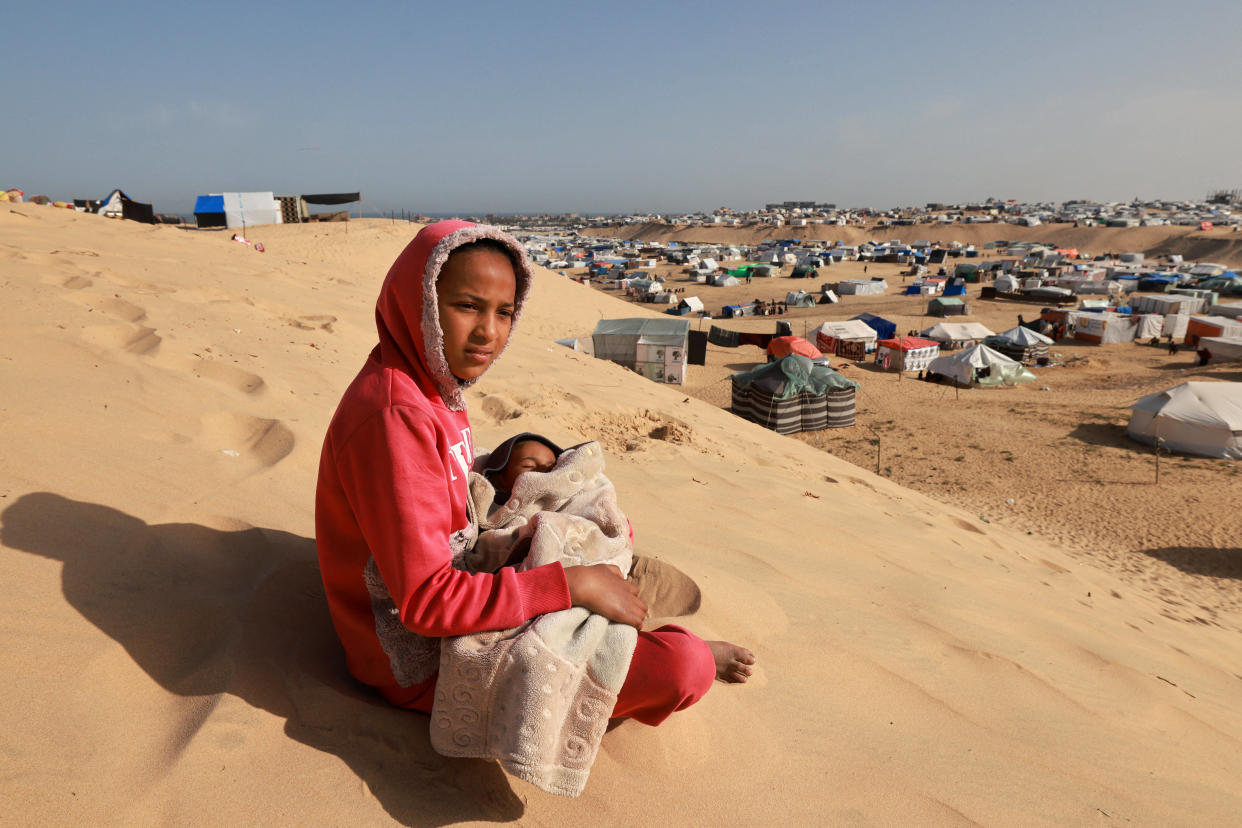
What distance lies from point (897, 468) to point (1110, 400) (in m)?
11.3

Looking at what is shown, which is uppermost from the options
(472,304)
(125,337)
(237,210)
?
(237,210)

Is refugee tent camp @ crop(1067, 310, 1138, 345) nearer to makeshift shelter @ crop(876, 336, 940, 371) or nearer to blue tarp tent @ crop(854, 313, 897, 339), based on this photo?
blue tarp tent @ crop(854, 313, 897, 339)

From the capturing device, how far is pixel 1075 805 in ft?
6.20

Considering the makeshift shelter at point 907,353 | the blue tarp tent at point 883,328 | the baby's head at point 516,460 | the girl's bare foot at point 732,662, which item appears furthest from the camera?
the blue tarp tent at point 883,328

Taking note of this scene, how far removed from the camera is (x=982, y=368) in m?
21.7

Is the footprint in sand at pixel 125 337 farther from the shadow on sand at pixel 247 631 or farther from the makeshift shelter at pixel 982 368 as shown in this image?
the makeshift shelter at pixel 982 368

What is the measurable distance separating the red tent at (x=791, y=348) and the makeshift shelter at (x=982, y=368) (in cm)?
458

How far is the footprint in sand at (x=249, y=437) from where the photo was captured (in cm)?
308

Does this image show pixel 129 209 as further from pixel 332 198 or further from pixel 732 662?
pixel 732 662

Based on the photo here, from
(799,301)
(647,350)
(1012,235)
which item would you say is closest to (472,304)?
(647,350)

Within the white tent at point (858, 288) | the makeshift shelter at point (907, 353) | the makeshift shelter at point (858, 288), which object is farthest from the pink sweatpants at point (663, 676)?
the white tent at point (858, 288)

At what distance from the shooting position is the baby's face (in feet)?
7.91

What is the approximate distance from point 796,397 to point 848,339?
1171 centimetres

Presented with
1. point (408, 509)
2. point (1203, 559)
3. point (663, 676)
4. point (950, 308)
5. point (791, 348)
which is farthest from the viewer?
point (950, 308)
